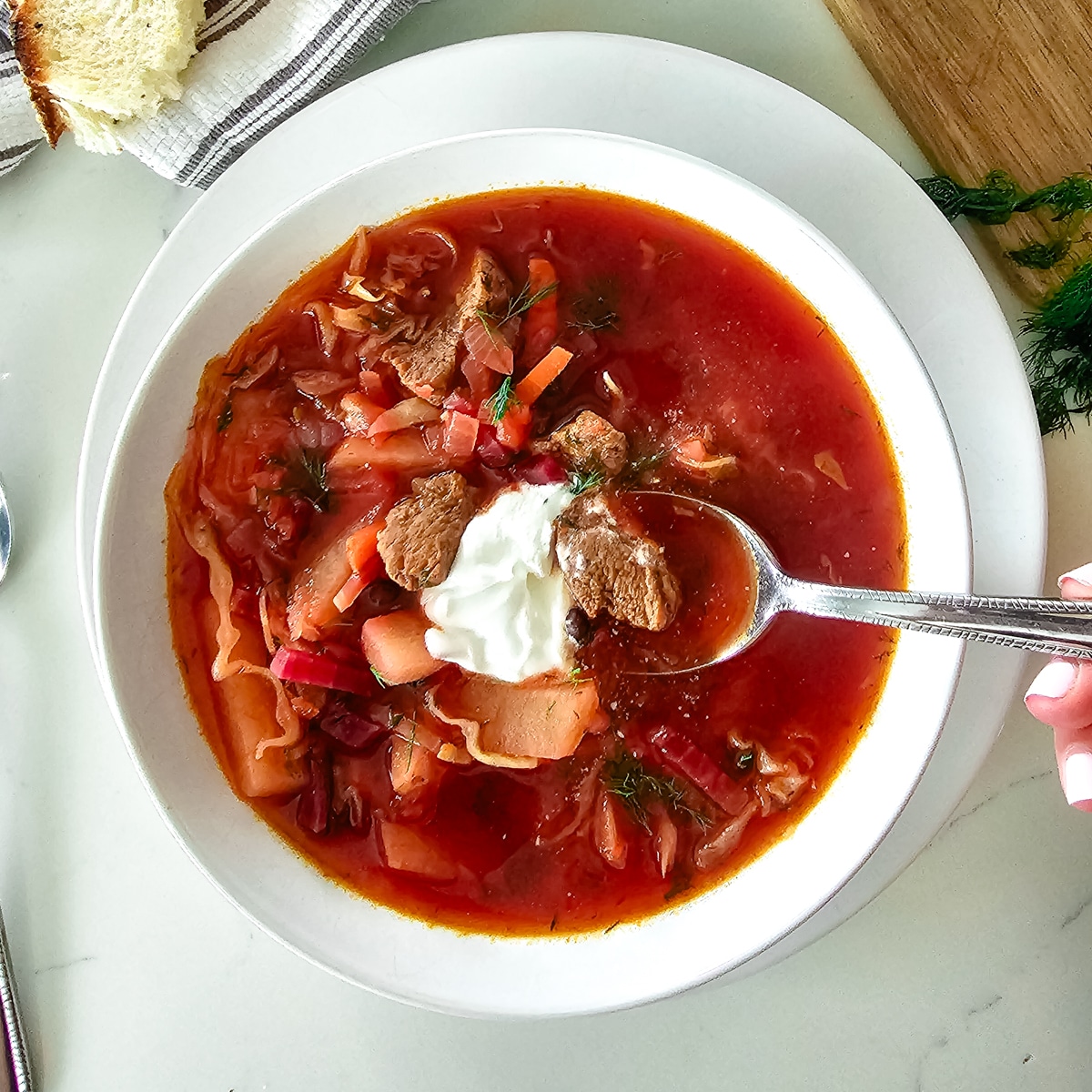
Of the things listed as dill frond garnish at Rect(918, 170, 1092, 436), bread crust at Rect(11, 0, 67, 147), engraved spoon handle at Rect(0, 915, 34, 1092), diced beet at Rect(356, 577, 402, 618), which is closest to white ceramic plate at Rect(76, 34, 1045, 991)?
dill frond garnish at Rect(918, 170, 1092, 436)

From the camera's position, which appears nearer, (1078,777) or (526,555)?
(1078,777)

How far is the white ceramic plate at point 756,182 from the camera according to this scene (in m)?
2.58

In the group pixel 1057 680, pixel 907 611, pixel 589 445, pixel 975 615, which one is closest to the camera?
pixel 975 615

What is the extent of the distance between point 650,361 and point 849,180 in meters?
0.67

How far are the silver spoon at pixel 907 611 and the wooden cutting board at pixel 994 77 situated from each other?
1.22 meters

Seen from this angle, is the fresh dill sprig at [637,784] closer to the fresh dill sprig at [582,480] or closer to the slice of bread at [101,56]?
the fresh dill sprig at [582,480]

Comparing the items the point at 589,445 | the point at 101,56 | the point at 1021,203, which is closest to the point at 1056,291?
the point at 1021,203

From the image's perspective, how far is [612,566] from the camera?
2586 mm

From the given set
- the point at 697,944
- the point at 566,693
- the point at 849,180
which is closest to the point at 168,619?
the point at 566,693

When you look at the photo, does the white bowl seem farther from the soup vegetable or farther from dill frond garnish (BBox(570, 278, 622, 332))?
dill frond garnish (BBox(570, 278, 622, 332))

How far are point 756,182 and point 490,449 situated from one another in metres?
0.96

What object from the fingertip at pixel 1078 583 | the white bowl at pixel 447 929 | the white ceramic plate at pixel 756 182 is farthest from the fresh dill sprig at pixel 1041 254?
the fingertip at pixel 1078 583

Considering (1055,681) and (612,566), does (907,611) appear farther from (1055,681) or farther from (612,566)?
(612,566)

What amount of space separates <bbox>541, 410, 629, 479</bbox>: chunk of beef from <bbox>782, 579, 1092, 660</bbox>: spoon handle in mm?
588
